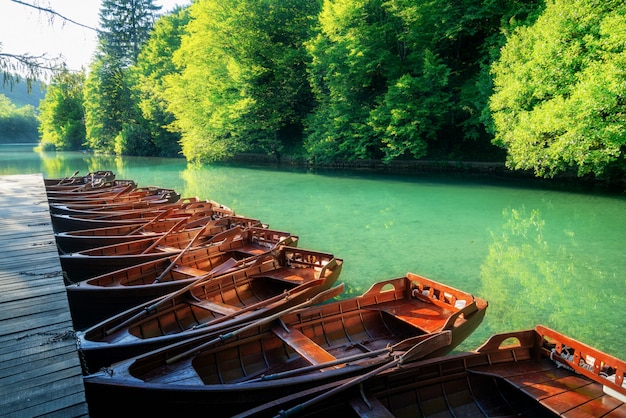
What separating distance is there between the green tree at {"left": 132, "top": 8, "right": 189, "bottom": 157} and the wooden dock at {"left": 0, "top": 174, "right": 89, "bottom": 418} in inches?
→ 1452

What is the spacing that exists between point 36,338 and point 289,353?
2.49 m

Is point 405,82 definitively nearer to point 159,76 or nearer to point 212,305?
point 212,305

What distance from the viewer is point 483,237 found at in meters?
11.3

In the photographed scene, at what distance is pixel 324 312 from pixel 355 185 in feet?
54.8

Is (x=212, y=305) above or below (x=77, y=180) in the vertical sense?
below

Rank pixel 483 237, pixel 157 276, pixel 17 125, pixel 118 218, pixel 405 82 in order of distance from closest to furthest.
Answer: pixel 157 276
pixel 118 218
pixel 483 237
pixel 405 82
pixel 17 125

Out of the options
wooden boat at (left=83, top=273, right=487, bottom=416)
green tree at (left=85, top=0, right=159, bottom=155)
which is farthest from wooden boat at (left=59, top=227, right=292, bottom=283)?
green tree at (left=85, top=0, right=159, bottom=155)

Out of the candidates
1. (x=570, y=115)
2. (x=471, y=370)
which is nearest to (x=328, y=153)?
(x=570, y=115)

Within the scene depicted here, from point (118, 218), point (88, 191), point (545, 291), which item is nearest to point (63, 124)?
point (88, 191)

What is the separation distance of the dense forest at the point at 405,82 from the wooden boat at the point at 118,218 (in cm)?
296

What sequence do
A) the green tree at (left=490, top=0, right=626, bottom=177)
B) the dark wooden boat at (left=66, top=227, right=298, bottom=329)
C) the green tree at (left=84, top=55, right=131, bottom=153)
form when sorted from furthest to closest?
1. the green tree at (left=84, top=55, right=131, bottom=153)
2. the green tree at (left=490, top=0, right=626, bottom=177)
3. the dark wooden boat at (left=66, top=227, right=298, bottom=329)

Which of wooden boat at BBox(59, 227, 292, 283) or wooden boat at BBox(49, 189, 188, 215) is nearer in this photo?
wooden boat at BBox(59, 227, 292, 283)

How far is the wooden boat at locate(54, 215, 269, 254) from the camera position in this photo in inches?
323

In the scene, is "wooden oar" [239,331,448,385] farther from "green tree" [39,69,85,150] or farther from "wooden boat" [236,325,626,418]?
"green tree" [39,69,85,150]
